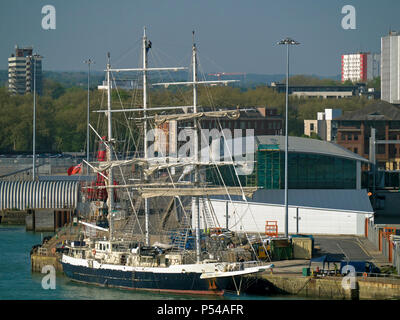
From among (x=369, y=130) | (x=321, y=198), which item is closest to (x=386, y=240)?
(x=321, y=198)

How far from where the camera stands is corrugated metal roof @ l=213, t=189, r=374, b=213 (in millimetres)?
52250

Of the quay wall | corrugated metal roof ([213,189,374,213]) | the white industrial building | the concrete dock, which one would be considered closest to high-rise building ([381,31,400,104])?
the quay wall

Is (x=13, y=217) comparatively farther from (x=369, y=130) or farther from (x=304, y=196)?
(x=369, y=130)

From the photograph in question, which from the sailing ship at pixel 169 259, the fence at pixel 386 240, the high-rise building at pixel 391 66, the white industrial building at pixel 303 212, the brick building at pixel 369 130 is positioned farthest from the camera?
the high-rise building at pixel 391 66

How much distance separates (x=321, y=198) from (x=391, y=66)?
95.9 metres

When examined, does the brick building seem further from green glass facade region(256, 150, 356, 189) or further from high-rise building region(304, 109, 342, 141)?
green glass facade region(256, 150, 356, 189)

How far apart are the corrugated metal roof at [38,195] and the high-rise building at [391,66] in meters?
85.6

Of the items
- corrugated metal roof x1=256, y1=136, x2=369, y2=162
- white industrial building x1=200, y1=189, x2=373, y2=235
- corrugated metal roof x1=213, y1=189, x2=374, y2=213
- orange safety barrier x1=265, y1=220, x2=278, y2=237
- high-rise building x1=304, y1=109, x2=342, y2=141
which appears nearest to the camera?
orange safety barrier x1=265, y1=220, x2=278, y2=237

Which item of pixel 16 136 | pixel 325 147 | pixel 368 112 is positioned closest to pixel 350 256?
pixel 325 147

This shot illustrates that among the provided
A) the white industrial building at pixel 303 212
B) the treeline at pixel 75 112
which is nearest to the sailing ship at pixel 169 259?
the white industrial building at pixel 303 212

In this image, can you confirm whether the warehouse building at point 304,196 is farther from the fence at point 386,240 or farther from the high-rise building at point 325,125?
the high-rise building at point 325,125

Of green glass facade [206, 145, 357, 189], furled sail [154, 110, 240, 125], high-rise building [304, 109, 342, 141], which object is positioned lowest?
green glass facade [206, 145, 357, 189]

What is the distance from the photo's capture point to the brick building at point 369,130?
8869cm

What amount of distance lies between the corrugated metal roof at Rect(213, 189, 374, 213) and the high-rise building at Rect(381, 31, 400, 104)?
90401 mm
